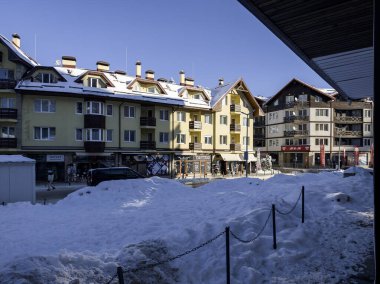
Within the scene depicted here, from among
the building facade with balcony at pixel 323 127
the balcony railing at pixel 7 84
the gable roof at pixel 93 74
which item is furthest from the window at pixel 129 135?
the building facade with balcony at pixel 323 127

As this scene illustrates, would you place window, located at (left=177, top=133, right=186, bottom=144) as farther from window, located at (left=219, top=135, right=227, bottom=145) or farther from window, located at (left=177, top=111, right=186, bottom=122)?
window, located at (left=219, top=135, right=227, bottom=145)

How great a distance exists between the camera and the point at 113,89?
118 feet

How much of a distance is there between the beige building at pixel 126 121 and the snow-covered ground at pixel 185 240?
20997 millimetres

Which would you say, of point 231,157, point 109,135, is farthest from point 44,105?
point 231,157

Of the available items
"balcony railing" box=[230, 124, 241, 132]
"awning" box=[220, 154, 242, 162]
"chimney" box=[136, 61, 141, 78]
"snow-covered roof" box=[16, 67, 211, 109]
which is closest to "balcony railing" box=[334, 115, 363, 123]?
"balcony railing" box=[230, 124, 241, 132]

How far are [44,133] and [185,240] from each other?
96.5 feet

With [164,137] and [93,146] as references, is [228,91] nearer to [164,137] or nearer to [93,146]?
[164,137]

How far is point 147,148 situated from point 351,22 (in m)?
32.6

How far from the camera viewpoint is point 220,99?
43.6 m

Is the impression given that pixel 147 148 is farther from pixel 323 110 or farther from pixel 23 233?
pixel 323 110

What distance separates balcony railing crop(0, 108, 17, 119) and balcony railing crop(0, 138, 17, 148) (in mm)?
2347

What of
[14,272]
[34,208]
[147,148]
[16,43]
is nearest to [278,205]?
[14,272]

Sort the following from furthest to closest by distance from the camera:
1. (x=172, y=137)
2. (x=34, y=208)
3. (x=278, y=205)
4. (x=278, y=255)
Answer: (x=172, y=137) → (x=34, y=208) → (x=278, y=205) → (x=278, y=255)

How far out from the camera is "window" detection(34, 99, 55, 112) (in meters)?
32.2
